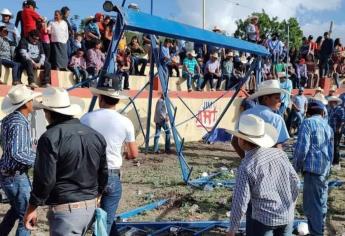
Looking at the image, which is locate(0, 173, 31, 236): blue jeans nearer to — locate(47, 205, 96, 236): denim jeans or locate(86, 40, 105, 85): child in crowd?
locate(47, 205, 96, 236): denim jeans

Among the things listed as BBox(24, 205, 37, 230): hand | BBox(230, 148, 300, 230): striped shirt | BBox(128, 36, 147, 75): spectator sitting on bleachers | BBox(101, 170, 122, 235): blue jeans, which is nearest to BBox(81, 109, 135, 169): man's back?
BBox(101, 170, 122, 235): blue jeans

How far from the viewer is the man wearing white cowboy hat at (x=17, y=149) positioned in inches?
167

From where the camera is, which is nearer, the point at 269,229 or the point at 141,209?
the point at 269,229


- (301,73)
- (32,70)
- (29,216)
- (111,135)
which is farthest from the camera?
(301,73)

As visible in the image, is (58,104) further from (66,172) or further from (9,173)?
(9,173)

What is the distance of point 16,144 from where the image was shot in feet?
13.9

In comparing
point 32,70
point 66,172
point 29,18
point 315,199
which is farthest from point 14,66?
point 66,172

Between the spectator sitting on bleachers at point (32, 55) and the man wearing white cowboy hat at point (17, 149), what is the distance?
7.18 metres

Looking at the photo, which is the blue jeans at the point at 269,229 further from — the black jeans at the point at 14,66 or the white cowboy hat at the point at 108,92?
the black jeans at the point at 14,66

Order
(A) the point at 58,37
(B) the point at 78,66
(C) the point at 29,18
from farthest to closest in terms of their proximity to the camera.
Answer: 1. (B) the point at 78,66
2. (A) the point at 58,37
3. (C) the point at 29,18

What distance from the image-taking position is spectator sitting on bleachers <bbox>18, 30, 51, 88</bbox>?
11.5 m

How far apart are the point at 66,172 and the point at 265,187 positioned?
56.1 inches

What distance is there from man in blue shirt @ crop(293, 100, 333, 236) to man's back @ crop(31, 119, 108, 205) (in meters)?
2.47

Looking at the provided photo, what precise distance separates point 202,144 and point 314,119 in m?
10.3
